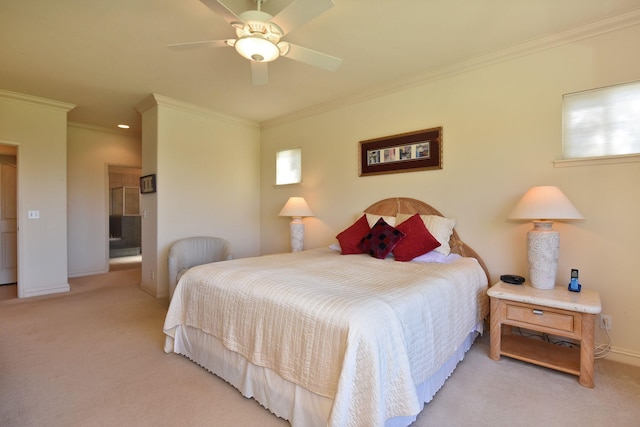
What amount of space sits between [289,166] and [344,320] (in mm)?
3651

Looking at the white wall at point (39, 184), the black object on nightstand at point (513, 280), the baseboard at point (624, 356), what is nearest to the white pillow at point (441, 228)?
the black object on nightstand at point (513, 280)

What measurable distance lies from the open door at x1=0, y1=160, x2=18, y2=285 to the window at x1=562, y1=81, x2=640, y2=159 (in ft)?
22.9

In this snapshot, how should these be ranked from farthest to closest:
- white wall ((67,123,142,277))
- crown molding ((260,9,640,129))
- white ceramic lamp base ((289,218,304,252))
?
white wall ((67,123,142,277)) → white ceramic lamp base ((289,218,304,252)) → crown molding ((260,9,640,129))

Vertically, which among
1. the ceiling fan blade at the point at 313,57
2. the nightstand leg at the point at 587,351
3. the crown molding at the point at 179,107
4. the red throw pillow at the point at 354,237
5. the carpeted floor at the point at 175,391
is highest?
the crown molding at the point at 179,107

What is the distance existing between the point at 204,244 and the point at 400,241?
2512 mm

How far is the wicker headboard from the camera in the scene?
2882 mm

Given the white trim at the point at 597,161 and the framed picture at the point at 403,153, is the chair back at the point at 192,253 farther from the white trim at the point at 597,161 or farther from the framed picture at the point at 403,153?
the white trim at the point at 597,161

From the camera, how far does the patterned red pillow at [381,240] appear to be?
2841 mm

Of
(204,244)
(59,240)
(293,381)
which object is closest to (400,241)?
(293,381)

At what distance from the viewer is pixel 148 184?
3.97 m

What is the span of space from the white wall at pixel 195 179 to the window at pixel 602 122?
4.06 meters

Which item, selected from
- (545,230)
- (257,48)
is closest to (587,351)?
(545,230)

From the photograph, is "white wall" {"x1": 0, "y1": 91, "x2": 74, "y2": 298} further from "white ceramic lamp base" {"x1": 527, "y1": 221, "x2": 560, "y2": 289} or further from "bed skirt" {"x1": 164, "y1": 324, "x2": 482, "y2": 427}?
"white ceramic lamp base" {"x1": 527, "y1": 221, "x2": 560, "y2": 289}

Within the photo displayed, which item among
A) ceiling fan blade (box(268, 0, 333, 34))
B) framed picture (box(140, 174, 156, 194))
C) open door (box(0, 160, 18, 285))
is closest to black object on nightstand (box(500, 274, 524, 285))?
ceiling fan blade (box(268, 0, 333, 34))
